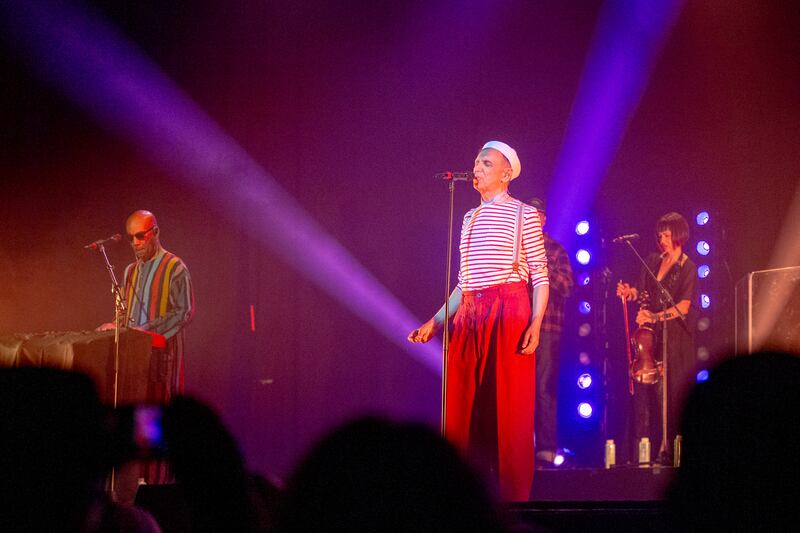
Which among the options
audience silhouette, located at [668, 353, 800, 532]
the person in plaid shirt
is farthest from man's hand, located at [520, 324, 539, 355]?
audience silhouette, located at [668, 353, 800, 532]

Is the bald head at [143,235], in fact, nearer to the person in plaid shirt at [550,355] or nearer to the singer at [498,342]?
the singer at [498,342]

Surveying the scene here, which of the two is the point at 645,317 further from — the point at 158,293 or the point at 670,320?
the point at 158,293

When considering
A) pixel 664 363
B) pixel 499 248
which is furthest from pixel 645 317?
pixel 499 248

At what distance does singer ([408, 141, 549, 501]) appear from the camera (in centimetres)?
516

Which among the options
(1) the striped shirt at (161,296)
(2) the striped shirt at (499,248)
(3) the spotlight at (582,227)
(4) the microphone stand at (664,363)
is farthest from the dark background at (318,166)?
(2) the striped shirt at (499,248)

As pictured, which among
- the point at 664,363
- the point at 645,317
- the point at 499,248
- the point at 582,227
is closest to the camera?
the point at 499,248

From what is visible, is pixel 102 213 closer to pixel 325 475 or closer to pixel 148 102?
pixel 148 102

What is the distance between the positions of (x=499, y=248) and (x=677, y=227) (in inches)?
Answer: 119

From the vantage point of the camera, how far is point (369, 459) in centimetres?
90

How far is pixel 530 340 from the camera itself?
510 centimetres

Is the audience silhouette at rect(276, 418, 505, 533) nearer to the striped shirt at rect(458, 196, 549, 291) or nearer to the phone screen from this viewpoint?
the phone screen

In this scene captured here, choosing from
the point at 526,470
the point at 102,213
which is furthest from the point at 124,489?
the point at 102,213

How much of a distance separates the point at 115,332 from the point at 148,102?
315cm

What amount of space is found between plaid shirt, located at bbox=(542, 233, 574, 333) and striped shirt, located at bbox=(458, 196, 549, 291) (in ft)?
6.56
